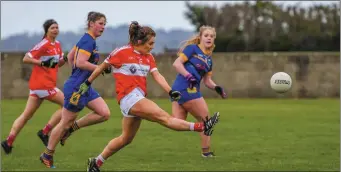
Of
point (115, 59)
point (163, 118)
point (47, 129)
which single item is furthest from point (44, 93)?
point (163, 118)

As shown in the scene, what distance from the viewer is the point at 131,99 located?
10508 millimetres

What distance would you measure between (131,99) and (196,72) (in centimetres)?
327

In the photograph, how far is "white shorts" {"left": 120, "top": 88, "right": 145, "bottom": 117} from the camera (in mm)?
10492

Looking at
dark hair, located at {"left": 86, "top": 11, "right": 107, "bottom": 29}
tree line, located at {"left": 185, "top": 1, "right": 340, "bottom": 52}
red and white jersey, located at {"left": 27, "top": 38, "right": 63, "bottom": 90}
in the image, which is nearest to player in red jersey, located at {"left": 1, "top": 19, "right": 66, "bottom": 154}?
red and white jersey, located at {"left": 27, "top": 38, "right": 63, "bottom": 90}

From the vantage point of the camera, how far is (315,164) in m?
12.7

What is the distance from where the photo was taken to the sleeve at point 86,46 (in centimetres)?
1201

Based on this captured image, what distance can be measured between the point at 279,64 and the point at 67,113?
67.6 feet

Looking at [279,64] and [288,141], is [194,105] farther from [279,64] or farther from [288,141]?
[279,64]

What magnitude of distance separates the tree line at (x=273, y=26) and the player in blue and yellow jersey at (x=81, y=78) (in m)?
34.5

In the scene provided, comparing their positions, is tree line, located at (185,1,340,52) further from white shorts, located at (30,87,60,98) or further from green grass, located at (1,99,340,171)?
white shorts, located at (30,87,60,98)

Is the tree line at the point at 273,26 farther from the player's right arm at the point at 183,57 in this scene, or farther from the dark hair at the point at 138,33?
the dark hair at the point at 138,33

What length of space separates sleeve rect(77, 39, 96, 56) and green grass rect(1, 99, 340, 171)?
5.72ft

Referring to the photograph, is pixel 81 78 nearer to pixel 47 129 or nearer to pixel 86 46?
pixel 86 46

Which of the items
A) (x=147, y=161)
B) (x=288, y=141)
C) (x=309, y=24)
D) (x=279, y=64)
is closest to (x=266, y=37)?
(x=309, y=24)
